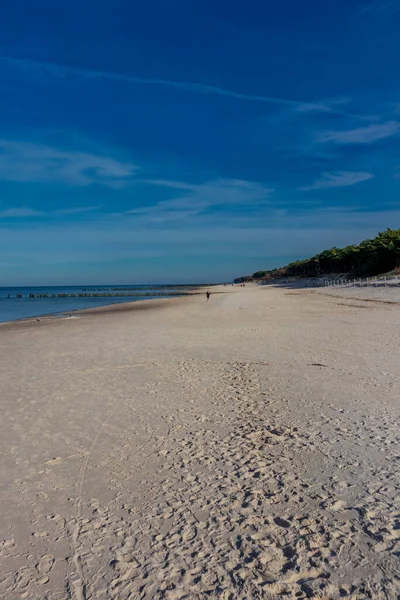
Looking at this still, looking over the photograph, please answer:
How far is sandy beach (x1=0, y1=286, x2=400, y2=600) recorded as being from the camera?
119 inches

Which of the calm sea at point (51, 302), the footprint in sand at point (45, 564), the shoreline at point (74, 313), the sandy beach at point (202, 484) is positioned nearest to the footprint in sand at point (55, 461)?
the sandy beach at point (202, 484)

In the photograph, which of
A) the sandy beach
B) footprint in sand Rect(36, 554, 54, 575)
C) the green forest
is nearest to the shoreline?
the sandy beach

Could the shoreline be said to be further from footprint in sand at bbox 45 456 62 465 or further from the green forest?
the green forest

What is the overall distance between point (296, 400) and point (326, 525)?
3.56m

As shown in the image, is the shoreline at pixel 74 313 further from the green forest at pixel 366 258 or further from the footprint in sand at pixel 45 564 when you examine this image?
the green forest at pixel 366 258

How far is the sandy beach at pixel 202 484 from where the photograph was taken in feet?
9.91

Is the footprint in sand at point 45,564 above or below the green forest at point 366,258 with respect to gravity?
below

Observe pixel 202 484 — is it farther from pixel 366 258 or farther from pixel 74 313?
pixel 366 258

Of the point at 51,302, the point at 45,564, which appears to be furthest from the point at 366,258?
the point at 45,564

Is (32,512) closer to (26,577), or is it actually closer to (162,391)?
(26,577)

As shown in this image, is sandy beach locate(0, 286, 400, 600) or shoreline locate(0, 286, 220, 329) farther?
shoreline locate(0, 286, 220, 329)

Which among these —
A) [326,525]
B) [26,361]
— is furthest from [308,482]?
[26,361]

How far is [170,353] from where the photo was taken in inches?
471

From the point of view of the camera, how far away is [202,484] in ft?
14.0
